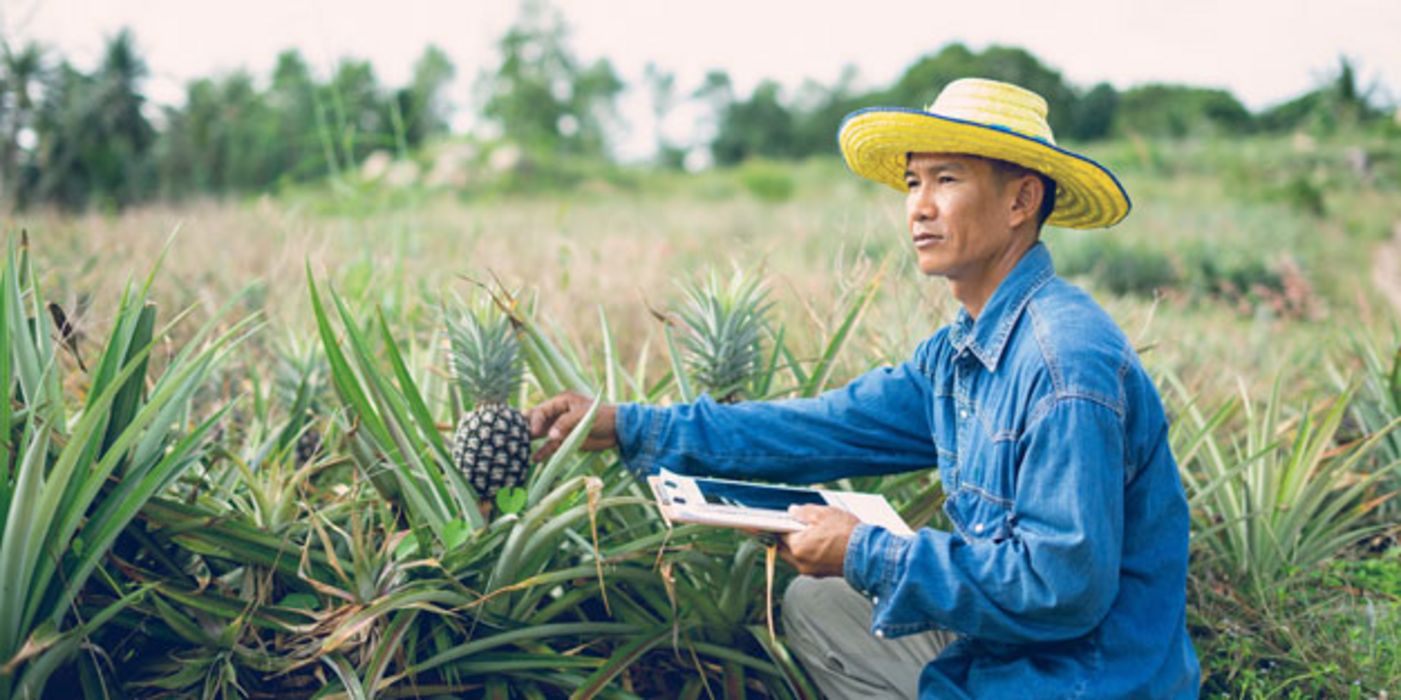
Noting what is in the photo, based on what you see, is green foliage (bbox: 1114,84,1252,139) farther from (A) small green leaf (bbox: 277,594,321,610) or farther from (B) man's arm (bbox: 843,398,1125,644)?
(A) small green leaf (bbox: 277,594,321,610)

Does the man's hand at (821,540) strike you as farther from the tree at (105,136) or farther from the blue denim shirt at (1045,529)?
the tree at (105,136)

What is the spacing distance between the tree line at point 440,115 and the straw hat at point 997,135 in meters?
4.96

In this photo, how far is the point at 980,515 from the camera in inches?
92.4

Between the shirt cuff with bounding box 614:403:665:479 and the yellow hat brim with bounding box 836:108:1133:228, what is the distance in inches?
35.7

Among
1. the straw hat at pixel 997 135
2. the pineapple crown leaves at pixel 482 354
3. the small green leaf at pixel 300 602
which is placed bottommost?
the small green leaf at pixel 300 602

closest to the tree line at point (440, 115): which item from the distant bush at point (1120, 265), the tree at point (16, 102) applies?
the tree at point (16, 102)

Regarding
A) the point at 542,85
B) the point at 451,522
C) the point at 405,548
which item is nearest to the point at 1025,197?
the point at 451,522

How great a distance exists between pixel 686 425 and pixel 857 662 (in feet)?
2.55

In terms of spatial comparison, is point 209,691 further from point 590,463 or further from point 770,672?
point 770,672

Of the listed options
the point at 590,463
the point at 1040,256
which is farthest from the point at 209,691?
the point at 1040,256

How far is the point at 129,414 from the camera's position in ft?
8.66

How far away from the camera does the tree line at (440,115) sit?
1909 cm

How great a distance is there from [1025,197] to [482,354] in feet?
4.91

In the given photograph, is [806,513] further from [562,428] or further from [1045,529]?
[562,428]
